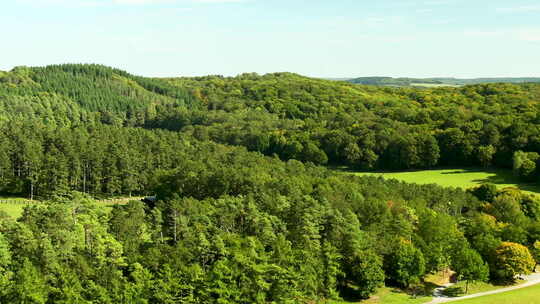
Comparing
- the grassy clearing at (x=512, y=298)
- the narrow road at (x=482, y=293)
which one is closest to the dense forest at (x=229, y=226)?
the narrow road at (x=482, y=293)

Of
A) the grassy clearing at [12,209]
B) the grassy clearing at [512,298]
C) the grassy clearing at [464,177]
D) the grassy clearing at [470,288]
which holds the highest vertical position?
the grassy clearing at [464,177]

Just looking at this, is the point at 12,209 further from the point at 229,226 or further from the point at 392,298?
the point at 392,298

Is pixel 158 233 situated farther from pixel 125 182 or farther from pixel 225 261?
pixel 125 182

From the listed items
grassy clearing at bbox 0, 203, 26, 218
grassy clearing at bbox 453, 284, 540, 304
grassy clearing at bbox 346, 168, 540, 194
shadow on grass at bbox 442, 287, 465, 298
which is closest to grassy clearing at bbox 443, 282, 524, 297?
shadow on grass at bbox 442, 287, 465, 298

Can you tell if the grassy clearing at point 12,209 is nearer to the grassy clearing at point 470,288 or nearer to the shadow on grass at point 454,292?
the shadow on grass at point 454,292

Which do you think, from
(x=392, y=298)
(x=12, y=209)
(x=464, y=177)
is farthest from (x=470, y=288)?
(x=12, y=209)
